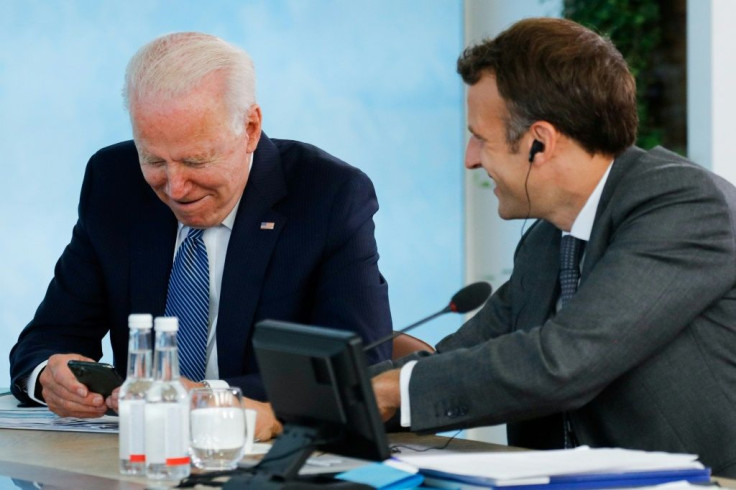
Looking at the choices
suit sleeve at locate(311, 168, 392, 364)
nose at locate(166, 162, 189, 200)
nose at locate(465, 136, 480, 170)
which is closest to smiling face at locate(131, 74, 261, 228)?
nose at locate(166, 162, 189, 200)

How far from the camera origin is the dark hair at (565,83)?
2.19 meters

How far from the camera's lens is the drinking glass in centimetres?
177

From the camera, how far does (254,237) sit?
2609 mm

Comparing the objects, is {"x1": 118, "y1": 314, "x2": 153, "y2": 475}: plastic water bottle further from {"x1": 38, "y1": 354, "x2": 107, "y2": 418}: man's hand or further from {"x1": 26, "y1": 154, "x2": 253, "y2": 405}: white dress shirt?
{"x1": 26, "y1": 154, "x2": 253, "y2": 405}: white dress shirt

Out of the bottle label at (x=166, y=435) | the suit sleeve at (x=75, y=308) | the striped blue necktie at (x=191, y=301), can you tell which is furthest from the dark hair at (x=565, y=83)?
the suit sleeve at (x=75, y=308)

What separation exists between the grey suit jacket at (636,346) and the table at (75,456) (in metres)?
0.14

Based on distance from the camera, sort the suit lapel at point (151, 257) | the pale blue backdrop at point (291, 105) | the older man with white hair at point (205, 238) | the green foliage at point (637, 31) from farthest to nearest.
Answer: the green foliage at point (637, 31) < the pale blue backdrop at point (291, 105) < the suit lapel at point (151, 257) < the older man with white hair at point (205, 238)

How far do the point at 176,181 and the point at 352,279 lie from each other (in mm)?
440

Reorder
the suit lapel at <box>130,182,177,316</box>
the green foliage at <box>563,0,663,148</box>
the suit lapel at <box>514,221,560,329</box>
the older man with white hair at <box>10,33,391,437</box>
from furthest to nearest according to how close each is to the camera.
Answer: the green foliage at <box>563,0,663,148</box> → the suit lapel at <box>130,182,177,316</box> → the older man with white hair at <box>10,33,391,437</box> → the suit lapel at <box>514,221,560,329</box>

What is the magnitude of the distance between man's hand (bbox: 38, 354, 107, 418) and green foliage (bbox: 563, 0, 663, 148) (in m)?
3.07

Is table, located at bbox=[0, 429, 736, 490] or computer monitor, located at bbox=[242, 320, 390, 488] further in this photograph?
table, located at bbox=[0, 429, 736, 490]

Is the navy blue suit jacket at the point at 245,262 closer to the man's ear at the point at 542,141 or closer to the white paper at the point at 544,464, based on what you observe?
the man's ear at the point at 542,141

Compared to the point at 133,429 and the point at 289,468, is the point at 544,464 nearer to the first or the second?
Result: the point at 289,468

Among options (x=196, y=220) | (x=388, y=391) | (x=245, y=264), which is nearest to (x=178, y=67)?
(x=196, y=220)
